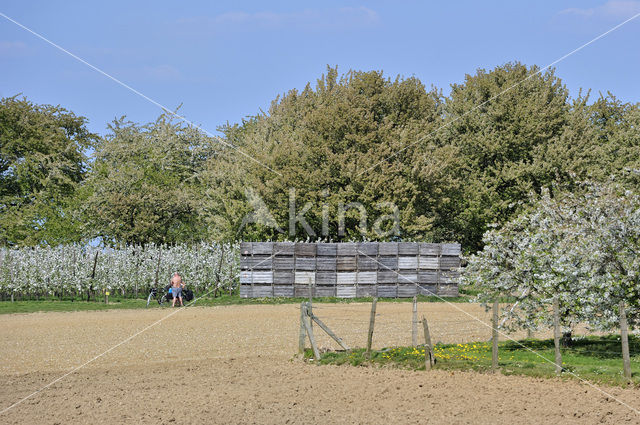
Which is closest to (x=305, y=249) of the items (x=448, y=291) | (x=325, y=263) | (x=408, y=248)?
(x=325, y=263)

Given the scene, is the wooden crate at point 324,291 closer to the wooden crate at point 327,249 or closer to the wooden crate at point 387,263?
the wooden crate at point 327,249

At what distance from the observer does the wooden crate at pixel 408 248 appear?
1496 inches

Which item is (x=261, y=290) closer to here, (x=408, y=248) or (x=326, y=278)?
(x=326, y=278)

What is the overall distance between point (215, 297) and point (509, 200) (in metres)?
21.0

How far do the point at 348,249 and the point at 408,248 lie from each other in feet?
11.4

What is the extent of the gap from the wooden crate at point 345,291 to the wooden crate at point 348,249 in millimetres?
1840

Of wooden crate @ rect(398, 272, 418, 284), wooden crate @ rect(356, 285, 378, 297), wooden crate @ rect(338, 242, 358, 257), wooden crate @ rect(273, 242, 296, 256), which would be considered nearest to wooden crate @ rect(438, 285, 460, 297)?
wooden crate @ rect(398, 272, 418, 284)

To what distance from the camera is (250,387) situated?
15.0 m

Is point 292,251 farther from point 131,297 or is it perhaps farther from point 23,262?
point 23,262

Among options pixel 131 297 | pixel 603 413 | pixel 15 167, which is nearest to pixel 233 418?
pixel 603 413

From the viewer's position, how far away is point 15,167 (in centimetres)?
5731

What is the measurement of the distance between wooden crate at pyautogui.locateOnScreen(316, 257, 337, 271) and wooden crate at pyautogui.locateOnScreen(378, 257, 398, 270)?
2567 mm

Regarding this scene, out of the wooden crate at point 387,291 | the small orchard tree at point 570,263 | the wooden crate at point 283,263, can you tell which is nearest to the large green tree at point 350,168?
the wooden crate at point 387,291

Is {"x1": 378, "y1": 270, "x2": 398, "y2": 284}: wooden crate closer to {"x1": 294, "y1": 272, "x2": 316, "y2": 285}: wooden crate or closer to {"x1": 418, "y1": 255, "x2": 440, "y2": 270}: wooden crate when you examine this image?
{"x1": 418, "y1": 255, "x2": 440, "y2": 270}: wooden crate
